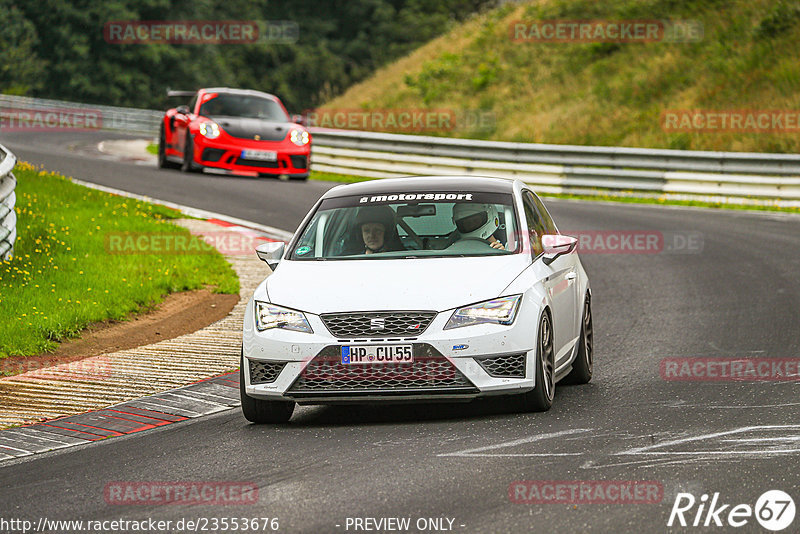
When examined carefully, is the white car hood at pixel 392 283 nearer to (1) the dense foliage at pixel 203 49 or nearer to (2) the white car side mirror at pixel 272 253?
(2) the white car side mirror at pixel 272 253

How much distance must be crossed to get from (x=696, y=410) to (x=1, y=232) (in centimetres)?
775

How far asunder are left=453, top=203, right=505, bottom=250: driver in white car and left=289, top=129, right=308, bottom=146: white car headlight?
50.9 feet

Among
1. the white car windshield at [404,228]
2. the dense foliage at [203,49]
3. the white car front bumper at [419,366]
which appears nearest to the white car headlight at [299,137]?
the white car windshield at [404,228]

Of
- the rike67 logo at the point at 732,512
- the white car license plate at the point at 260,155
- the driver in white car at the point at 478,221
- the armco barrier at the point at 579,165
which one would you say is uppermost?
the driver in white car at the point at 478,221

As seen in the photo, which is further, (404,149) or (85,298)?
(404,149)

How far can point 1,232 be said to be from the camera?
1281 cm

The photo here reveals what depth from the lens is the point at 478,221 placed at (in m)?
8.70

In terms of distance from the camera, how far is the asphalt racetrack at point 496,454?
575 centimetres

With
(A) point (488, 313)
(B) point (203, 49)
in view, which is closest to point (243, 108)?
(A) point (488, 313)

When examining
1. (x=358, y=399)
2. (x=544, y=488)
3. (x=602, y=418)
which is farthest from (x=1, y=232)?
(x=544, y=488)

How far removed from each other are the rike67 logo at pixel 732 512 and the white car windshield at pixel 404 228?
9.80 feet

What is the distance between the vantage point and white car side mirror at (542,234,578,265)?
27.6 ft

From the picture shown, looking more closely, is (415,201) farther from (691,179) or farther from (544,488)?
(691,179)

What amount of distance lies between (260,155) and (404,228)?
15.5m
